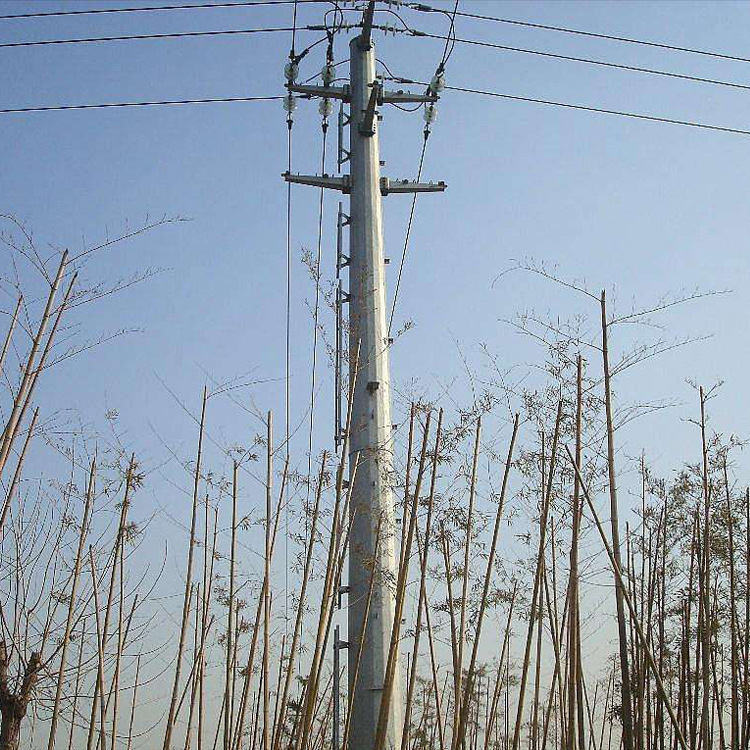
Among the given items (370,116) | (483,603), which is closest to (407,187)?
(370,116)

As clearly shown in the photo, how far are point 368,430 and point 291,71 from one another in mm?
2379

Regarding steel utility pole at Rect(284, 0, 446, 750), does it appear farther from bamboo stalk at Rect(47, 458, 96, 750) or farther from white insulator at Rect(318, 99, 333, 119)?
bamboo stalk at Rect(47, 458, 96, 750)

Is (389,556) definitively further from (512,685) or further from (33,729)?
(512,685)

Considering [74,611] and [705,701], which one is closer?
[705,701]

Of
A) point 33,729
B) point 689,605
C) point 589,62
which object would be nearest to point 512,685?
point 689,605

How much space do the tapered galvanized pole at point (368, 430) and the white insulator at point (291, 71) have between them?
0.39 m

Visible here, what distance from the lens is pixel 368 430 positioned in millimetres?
4828

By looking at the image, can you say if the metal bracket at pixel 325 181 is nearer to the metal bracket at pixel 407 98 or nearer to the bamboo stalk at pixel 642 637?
the metal bracket at pixel 407 98

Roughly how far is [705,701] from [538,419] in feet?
4.44

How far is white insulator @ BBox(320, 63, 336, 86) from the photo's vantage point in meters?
5.85

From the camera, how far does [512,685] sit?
7.78 meters

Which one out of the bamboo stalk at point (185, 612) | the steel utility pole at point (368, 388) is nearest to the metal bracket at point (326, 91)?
the steel utility pole at point (368, 388)

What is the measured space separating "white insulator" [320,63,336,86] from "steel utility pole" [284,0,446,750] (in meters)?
0.03

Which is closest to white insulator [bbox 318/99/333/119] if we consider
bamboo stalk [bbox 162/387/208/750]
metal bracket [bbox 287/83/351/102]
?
metal bracket [bbox 287/83/351/102]
